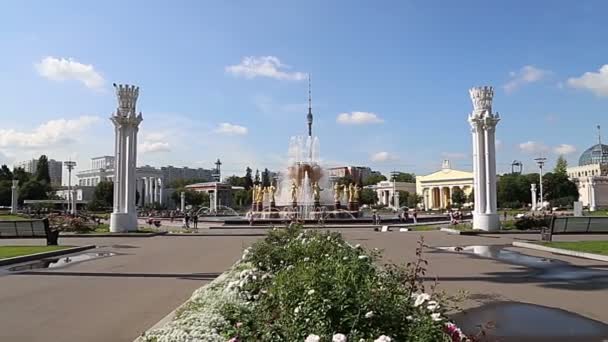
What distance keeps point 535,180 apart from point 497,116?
92286mm

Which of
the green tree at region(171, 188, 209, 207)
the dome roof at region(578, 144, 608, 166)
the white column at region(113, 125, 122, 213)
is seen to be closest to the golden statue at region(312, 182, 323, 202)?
the white column at region(113, 125, 122, 213)

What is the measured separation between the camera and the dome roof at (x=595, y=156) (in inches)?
6688

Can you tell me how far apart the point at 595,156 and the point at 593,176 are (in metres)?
54.6

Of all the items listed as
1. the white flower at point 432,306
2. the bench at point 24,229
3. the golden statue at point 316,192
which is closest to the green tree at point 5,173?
the golden statue at point 316,192

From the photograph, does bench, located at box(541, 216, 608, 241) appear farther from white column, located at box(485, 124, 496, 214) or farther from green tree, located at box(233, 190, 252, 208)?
green tree, located at box(233, 190, 252, 208)

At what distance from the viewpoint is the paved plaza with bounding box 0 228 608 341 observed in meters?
8.72

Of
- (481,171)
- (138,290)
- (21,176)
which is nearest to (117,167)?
(481,171)

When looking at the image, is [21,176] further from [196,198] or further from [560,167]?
[560,167]

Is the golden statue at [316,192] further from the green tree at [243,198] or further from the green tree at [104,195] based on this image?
the green tree at [243,198]

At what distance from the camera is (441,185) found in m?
163

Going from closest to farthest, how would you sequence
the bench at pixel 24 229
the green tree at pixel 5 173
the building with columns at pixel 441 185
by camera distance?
the bench at pixel 24 229 < the green tree at pixel 5 173 < the building with columns at pixel 441 185

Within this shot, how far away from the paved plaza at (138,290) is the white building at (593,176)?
94425mm

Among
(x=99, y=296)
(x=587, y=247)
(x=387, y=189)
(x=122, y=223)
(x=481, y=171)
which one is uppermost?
(x=387, y=189)

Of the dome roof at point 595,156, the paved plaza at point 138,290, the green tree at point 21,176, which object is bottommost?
the paved plaza at point 138,290
